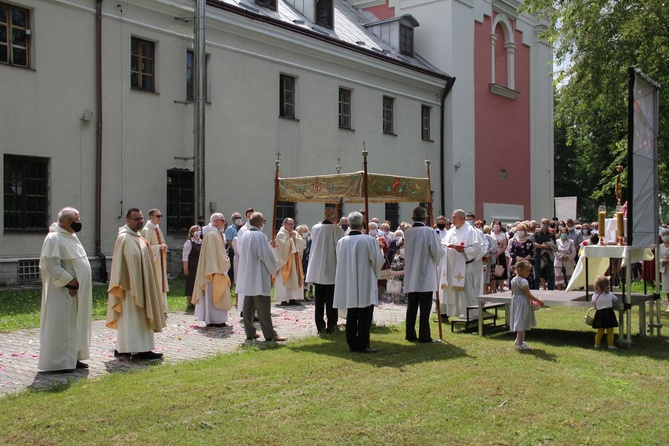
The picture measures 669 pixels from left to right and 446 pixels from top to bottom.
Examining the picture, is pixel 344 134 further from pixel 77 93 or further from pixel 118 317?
pixel 118 317

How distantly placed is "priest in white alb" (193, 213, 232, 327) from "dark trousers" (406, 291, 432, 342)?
3.22 m

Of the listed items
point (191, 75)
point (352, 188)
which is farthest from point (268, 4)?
point (352, 188)

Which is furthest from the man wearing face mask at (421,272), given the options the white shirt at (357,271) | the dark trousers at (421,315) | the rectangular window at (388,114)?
the rectangular window at (388,114)

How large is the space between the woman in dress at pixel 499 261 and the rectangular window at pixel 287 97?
29.2 feet

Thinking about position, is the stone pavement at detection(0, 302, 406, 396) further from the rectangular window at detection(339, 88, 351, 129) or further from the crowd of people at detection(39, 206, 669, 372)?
the rectangular window at detection(339, 88, 351, 129)

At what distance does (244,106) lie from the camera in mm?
23047

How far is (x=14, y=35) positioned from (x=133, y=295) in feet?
35.9

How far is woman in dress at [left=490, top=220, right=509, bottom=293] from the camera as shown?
56.4 feet

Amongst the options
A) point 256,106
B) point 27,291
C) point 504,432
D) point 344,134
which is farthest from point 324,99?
point 504,432

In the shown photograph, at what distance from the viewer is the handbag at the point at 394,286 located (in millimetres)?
17594

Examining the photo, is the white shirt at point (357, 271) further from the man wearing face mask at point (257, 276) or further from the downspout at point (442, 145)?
the downspout at point (442, 145)

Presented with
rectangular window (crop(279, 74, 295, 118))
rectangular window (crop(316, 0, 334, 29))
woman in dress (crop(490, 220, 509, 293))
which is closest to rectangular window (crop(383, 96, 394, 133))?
rectangular window (crop(316, 0, 334, 29))

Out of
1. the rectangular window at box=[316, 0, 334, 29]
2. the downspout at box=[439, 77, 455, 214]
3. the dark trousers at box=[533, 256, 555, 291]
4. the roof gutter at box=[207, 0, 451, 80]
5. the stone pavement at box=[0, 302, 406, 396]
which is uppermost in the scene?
the rectangular window at box=[316, 0, 334, 29]

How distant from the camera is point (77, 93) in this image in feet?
62.5
